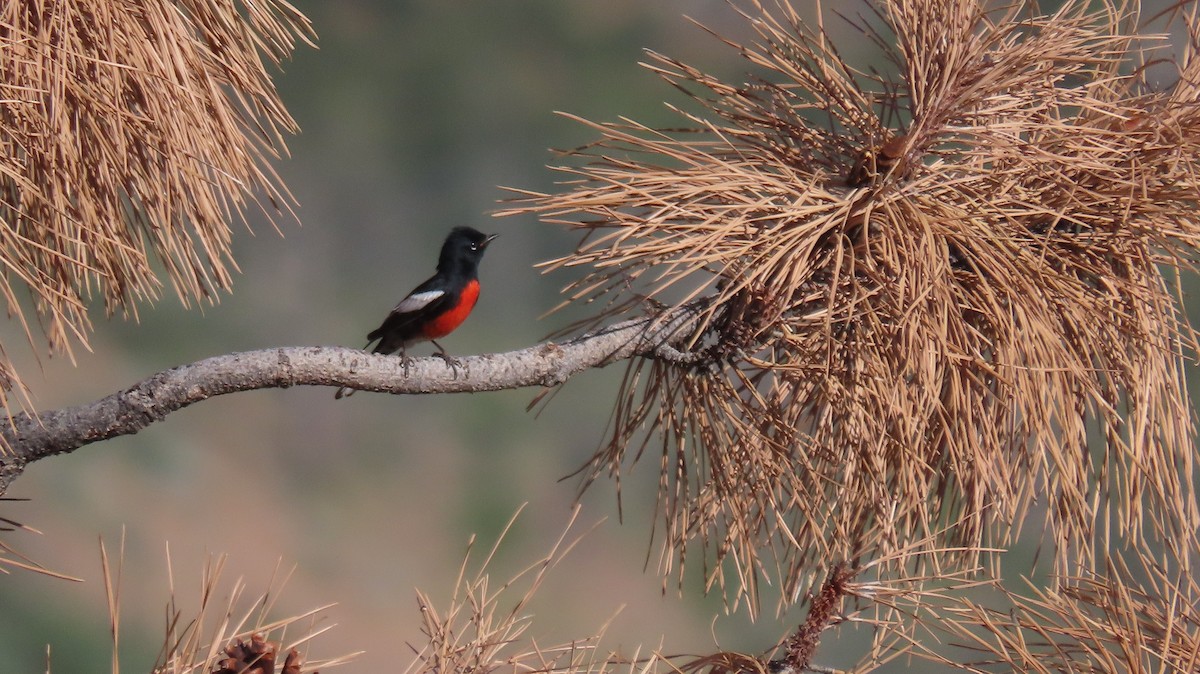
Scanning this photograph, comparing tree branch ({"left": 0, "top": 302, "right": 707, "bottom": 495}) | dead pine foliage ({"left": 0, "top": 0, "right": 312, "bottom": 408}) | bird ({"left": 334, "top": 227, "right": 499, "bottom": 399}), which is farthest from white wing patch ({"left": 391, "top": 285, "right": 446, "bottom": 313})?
tree branch ({"left": 0, "top": 302, "right": 707, "bottom": 495})

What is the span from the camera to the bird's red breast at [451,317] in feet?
3.64

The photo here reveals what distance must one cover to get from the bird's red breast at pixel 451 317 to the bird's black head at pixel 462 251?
21 millimetres

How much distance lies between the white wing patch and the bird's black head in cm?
4

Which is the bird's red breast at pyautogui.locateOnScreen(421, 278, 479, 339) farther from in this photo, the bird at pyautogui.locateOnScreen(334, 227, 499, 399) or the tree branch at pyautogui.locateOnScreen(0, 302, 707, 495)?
the tree branch at pyautogui.locateOnScreen(0, 302, 707, 495)

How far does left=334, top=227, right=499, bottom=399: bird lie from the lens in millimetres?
1110

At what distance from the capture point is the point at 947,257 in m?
0.52

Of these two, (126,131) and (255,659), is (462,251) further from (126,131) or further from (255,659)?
(255,659)

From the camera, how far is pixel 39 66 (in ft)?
1.53

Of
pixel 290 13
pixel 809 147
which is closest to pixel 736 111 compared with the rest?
pixel 809 147

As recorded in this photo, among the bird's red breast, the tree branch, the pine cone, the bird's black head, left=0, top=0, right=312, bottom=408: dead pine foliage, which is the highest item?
left=0, top=0, right=312, bottom=408: dead pine foliage

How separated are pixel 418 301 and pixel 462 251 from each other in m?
0.08

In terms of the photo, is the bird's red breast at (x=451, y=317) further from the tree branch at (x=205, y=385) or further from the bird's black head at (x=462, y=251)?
the tree branch at (x=205, y=385)

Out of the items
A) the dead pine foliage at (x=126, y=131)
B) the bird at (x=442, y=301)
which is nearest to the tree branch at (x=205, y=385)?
the dead pine foliage at (x=126, y=131)

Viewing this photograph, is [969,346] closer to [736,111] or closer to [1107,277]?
[1107,277]
